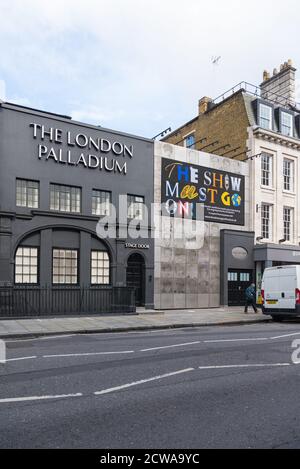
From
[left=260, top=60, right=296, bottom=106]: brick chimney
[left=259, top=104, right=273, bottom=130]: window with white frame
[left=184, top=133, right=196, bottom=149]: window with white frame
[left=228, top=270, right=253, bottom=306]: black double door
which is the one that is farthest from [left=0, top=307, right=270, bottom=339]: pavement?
[left=260, top=60, right=296, bottom=106]: brick chimney

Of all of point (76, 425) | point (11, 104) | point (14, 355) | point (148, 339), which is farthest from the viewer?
point (11, 104)

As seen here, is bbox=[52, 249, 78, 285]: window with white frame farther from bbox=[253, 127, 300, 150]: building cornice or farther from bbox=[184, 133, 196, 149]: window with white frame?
bbox=[184, 133, 196, 149]: window with white frame

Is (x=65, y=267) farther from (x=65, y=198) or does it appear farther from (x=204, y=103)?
(x=204, y=103)

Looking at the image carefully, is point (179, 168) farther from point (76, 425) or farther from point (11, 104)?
point (76, 425)

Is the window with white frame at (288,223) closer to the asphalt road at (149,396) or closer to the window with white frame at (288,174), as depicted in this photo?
the window with white frame at (288,174)

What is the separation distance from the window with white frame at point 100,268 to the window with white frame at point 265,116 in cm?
1385

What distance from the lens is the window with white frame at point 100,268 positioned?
1994 centimetres

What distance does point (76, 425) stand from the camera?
489 centimetres

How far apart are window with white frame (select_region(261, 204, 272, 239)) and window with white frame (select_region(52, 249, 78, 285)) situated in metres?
12.8

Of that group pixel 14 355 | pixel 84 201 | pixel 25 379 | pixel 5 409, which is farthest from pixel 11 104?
pixel 5 409

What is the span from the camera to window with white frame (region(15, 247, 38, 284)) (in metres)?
18.0

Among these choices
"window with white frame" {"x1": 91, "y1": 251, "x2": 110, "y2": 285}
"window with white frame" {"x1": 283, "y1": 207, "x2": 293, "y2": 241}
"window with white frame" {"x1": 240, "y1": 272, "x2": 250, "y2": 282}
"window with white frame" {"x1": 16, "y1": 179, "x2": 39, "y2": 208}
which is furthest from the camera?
"window with white frame" {"x1": 283, "y1": 207, "x2": 293, "y2": 241}

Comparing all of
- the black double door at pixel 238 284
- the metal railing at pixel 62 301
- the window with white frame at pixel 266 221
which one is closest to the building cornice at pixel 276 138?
the window with white frame at pixel 266 221
